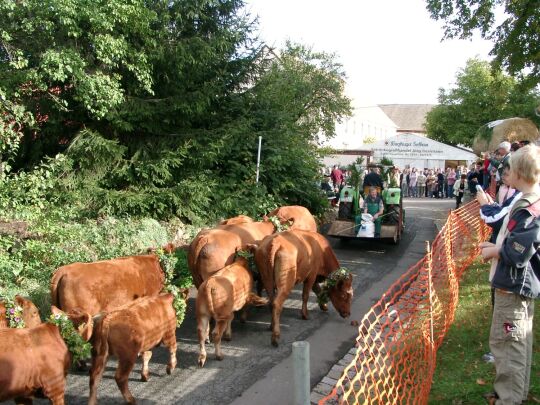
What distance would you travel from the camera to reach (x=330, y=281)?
656cm

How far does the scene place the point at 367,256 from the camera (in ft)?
35.1

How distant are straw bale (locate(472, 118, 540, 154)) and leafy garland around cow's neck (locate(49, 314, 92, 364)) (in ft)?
32.9

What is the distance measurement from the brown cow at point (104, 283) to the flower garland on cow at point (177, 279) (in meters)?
0.10

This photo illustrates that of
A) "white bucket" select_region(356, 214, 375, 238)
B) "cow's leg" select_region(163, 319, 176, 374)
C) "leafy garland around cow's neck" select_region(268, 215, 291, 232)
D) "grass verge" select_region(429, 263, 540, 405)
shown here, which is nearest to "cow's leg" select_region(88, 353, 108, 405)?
"cow's leg" select_region(163, 319, 176, 374)

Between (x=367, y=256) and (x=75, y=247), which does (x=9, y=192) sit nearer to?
(x=75, y=247)

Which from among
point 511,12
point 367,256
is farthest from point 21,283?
point 511,12

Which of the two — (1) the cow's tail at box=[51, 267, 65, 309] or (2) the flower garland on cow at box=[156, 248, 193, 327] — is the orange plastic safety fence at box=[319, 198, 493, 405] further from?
(1) the cow's tail at box=[51, 267, 65, 309]

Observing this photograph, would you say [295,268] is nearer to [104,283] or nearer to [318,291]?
[318,291]

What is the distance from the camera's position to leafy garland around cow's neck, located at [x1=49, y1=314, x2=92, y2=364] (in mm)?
3949

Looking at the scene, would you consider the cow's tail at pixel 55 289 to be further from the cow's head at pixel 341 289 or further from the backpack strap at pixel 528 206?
the backpack strap at pixel 528 206

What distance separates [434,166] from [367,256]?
26.2m

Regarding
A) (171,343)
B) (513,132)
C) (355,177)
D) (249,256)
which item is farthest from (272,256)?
(513,132)

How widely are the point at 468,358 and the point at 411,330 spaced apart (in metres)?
0.71

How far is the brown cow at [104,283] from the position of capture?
491 centimetres
